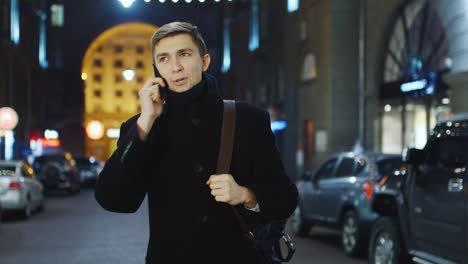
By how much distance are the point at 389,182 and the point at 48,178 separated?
2827 centimetres

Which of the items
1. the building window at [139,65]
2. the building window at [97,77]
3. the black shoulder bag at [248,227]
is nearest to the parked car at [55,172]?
the black shoulder bag at [248,227]

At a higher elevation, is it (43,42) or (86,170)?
(43,42)

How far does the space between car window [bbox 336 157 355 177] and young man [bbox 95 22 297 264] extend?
11.3 m

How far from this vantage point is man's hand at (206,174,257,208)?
3.12 metres

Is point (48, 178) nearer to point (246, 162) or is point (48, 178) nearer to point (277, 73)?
point (277, 73)

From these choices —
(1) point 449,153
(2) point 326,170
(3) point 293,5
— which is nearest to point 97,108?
(3) point 293,5

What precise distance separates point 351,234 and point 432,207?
4423 millimetres

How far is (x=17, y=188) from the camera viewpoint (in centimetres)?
2120

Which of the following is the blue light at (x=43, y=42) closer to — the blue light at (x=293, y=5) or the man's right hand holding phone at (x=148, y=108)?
the blue light at (x=293, y=5)

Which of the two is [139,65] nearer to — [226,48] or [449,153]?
[226,48]

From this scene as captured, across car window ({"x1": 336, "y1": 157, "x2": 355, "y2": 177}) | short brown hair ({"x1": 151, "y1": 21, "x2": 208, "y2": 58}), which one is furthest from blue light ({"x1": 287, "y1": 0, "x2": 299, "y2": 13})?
short brown hair ({"x1": 151, "y1": 21, "x2": 208, "y2": 58})

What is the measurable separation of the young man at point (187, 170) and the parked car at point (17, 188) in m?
18.4

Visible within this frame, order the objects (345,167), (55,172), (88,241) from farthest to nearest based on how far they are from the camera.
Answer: (55,172) < (88,241) < (345,167)

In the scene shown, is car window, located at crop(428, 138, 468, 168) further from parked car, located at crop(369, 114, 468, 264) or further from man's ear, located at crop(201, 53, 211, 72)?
man's ear, located at crop(201, 53, 211, 72)
